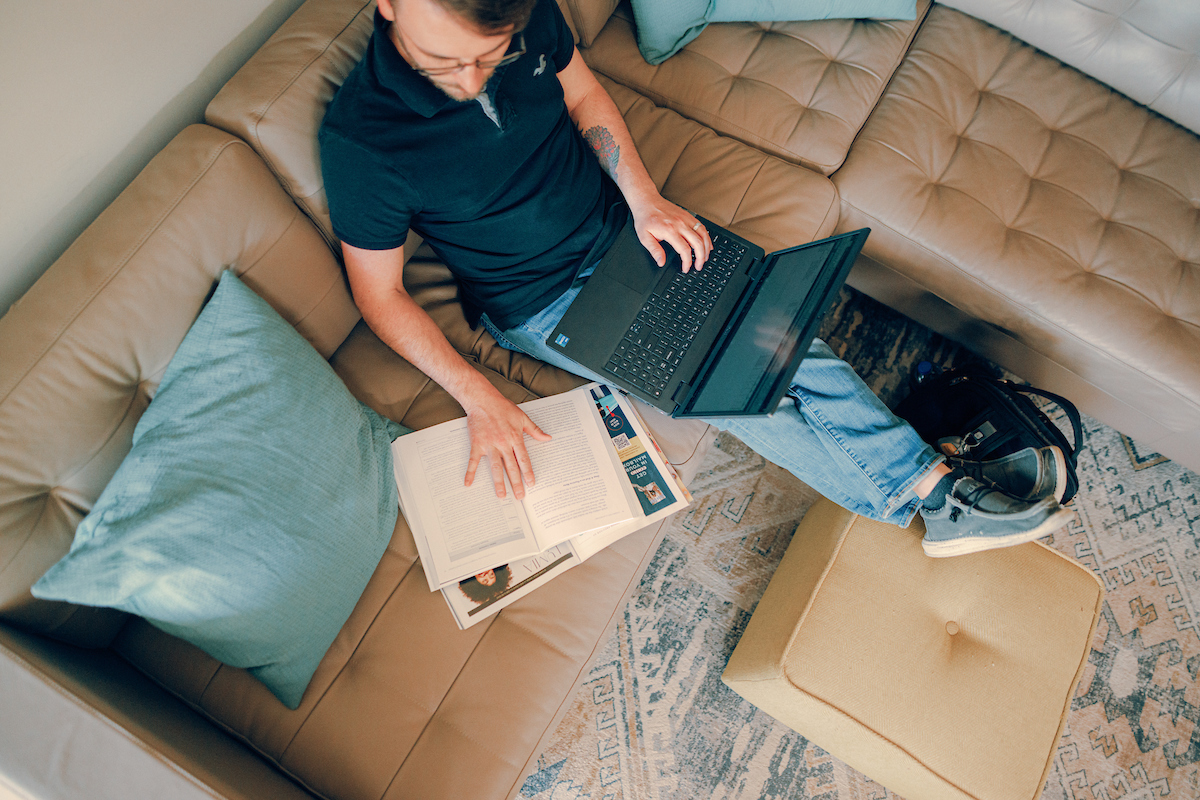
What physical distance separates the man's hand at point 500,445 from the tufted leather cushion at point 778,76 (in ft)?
3.27

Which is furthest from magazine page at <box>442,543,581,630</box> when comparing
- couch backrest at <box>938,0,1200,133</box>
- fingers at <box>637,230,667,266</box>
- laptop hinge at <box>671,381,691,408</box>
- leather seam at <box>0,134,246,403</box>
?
couch backrest at <box>938,0,1200,133</box>

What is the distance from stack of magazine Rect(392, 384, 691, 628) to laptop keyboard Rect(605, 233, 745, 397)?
0.48 feet

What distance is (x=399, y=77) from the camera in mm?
880

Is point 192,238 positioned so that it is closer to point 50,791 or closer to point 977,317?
point 50,791

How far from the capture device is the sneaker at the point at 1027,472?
117cm

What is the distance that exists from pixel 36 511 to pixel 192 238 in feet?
1.57

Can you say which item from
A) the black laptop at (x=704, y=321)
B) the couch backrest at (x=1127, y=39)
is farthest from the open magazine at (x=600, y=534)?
the couch backrest at (x=1127, y=39)

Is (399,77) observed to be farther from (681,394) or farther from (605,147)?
(681,394)

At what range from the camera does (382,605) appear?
1090mm

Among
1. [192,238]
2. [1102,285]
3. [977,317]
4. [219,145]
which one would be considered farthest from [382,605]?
[1102,285]

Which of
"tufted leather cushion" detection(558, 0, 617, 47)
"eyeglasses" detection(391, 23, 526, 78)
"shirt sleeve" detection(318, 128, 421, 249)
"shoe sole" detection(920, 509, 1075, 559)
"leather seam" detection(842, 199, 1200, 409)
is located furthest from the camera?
"tufted leather cushion" detection(558, 0, 617, 47)

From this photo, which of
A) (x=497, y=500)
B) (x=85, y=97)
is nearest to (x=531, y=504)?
A: (x=497, y=500)

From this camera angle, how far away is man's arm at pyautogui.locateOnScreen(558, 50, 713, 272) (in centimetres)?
119

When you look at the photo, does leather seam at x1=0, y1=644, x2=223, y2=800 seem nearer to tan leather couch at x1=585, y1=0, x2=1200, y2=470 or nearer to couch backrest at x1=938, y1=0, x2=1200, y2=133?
tan leather couch at x1=585, y1=0, x2=1200, y2=470
